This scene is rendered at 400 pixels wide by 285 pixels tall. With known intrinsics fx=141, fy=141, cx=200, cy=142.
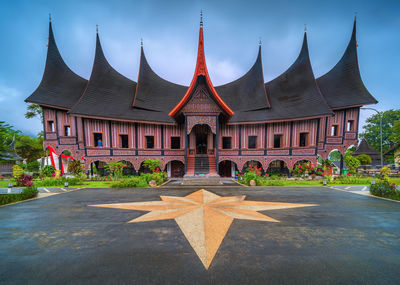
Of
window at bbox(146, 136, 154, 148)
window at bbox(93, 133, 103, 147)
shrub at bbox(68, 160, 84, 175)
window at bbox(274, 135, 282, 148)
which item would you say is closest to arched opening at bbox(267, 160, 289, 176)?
window at bbox(274, 135, 282, 148)

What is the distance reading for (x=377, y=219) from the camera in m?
3.81

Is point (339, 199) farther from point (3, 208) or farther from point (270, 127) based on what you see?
point (3, 208)

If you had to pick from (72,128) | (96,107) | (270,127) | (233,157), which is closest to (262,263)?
(233,157)

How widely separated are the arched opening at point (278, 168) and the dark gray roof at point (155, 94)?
10.6 m

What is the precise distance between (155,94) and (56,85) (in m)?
9.03

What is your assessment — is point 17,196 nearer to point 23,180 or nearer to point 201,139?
point 23,180

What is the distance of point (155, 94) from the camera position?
15180 mm

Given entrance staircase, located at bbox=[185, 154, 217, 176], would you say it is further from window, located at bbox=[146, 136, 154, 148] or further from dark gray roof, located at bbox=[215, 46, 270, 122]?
dark gray roof, located at bbox=[215, 46, 270, 122]

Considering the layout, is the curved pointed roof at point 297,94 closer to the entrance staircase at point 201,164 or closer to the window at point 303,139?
the window at point 303,139

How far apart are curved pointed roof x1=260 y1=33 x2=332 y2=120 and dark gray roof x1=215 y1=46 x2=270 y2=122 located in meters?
1.12

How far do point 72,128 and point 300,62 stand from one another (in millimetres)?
23044

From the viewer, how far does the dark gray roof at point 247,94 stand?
548 inches

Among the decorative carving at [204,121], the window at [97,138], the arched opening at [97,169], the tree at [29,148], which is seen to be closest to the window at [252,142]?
the decorative carving at [204,121]

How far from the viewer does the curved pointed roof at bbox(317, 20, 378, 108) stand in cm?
1258
